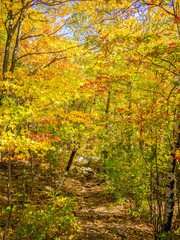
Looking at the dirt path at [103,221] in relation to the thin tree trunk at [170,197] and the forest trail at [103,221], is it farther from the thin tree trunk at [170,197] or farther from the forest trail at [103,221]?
the thin tree trunk at [170,197]

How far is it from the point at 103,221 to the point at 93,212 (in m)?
0.89

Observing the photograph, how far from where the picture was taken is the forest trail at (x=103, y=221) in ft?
17.3

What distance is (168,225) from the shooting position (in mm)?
4320

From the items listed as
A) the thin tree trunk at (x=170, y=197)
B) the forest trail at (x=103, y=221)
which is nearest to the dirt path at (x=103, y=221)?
the forest trail at (x=103, y=221)

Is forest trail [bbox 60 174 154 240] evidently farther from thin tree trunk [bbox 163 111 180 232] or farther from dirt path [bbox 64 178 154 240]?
thin tree trunk [bbox 163 111 180 232]

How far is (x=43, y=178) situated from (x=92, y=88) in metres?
6.51

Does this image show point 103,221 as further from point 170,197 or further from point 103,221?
point 170,197

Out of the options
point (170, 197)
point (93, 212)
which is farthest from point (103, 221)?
point (170, 197)

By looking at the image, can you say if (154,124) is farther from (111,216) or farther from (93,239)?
(111,216)

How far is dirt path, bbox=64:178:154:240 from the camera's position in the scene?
207 inches

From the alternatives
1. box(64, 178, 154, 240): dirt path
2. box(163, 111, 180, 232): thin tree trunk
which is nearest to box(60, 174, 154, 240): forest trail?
box(64, 178, 154, 240): dirt path

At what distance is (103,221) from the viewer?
639 centimetres

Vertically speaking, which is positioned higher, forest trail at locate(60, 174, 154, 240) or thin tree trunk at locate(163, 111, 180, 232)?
thin tree trunk at locate(163, 111, 180, 232)

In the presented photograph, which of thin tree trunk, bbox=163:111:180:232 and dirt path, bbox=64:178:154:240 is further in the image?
dirt path, bbox=64:178:154:240
